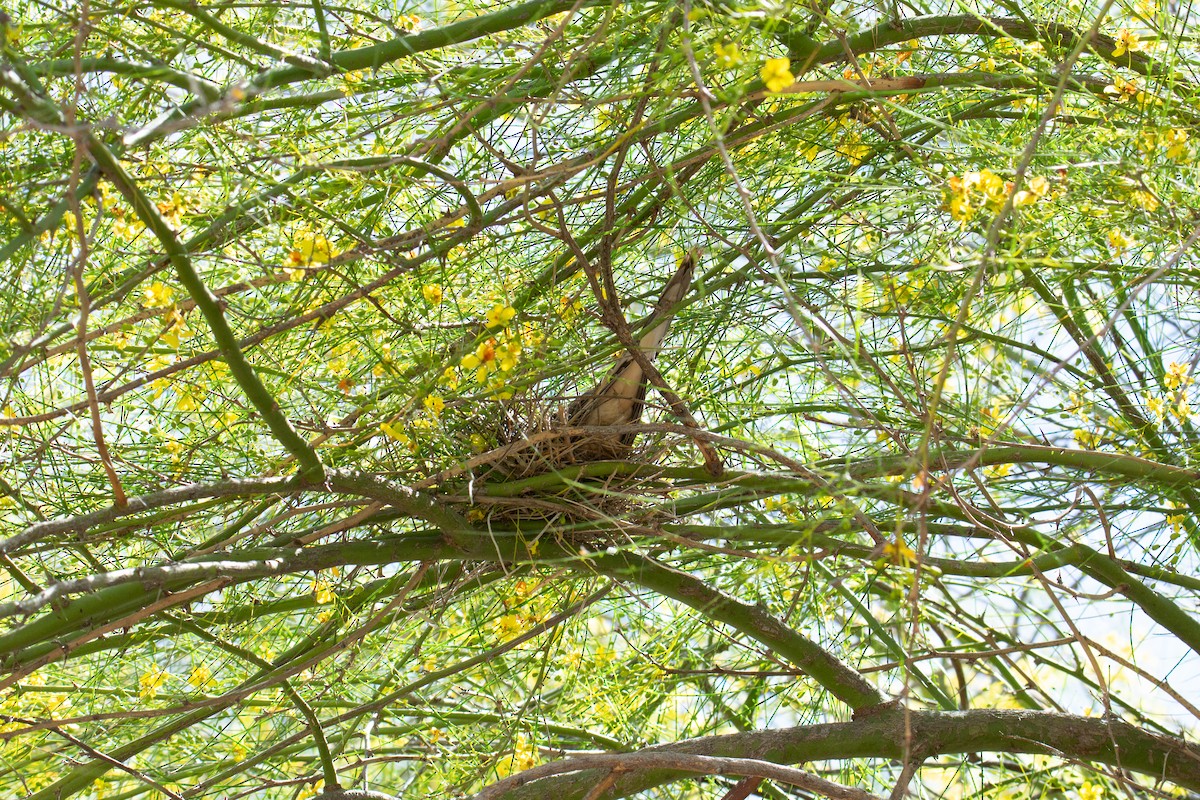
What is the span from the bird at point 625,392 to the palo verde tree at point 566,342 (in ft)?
0.04

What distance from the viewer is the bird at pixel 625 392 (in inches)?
62.9

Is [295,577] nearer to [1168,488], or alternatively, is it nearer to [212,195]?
[212,195]

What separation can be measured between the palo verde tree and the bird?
14 mm

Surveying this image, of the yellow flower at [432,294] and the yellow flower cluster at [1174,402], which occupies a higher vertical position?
the yellow flower at [432,294]

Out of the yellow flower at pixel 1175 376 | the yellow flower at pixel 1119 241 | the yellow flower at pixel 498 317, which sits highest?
the yellow flower at pixel 1119 241

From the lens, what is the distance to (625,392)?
1.67 metres

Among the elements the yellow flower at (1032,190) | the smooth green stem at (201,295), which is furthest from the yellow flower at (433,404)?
the yellow flower at (1032,190)

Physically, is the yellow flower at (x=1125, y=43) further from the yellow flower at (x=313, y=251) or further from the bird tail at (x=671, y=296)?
the yellow flower at (x=313, y=251)

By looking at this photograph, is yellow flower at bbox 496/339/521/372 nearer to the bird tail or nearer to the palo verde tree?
the palo verde tree

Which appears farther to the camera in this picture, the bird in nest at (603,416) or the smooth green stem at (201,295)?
the bird in nest at (603,416)

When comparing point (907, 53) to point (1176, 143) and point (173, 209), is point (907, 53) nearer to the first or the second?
point (1176, 143)

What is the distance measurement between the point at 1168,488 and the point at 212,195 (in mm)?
1507

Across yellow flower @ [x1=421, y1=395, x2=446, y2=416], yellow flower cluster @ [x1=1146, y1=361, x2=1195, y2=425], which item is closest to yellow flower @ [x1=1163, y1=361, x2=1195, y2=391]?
yellow flower cluster @ [x1=1146, y1=361, x2=1195, y2=425]

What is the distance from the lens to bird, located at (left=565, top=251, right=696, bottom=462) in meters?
1.60
